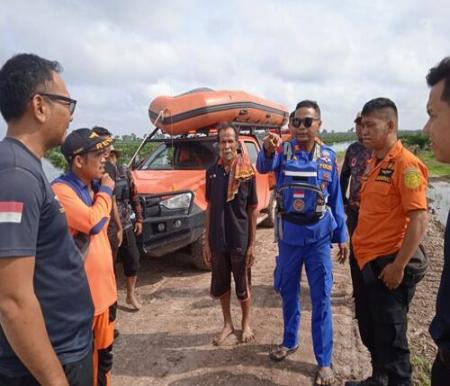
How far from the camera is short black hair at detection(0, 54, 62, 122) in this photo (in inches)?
50.0

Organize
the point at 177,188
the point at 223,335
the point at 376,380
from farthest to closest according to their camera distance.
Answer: the point at 177,188
the point at 223,335
the point at 376,380

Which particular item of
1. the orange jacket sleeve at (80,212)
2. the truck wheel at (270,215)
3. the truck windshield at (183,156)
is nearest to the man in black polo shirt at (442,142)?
the orange jacket sleeve at (80,212)

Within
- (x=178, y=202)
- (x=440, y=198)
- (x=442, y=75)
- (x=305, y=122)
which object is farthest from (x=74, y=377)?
(x=440, y=198)

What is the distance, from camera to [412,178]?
2.20 m

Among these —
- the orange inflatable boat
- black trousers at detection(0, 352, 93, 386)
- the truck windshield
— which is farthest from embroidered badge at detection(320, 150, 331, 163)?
the orange inflatable boat

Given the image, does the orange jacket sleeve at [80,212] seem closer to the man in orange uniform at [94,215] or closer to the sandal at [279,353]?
the man in orange uniform at [94,215]

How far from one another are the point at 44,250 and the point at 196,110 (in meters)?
4.17

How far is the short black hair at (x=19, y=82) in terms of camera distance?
1271 mm

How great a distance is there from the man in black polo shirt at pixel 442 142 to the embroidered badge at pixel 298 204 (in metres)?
1.28

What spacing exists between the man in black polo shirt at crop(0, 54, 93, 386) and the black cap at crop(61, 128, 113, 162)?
791mm

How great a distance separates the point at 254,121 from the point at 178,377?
4.70 metres

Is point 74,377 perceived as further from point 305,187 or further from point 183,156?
Answer: point 183,156

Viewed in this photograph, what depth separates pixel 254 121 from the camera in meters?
Result: 6.55

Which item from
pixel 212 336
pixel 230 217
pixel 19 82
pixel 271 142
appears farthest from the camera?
pixel 212 336
